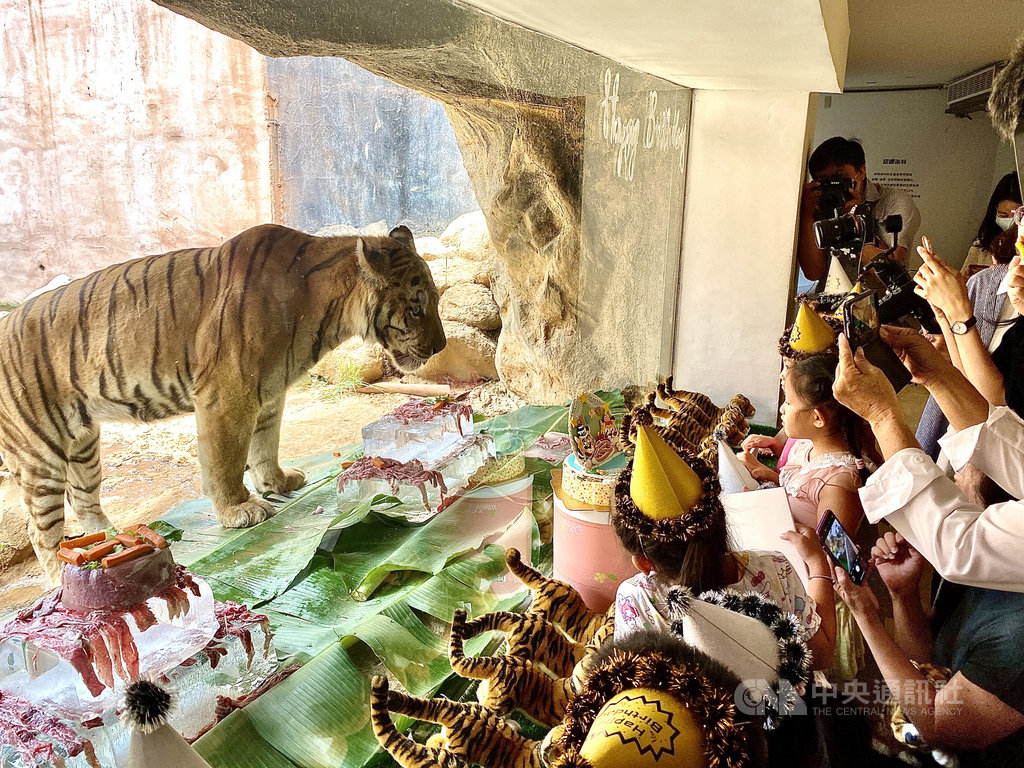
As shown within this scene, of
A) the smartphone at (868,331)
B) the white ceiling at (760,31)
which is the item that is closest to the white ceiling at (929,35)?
the white ceiling at (760,31)

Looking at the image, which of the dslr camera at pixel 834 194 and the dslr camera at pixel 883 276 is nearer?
the dslr camera at pixel 883 276

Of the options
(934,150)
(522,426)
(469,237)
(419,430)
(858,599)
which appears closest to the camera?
(858,599)

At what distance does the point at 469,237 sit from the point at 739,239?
2.48 meters

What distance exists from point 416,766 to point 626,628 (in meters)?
0.50

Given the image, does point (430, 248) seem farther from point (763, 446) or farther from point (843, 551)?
point (763, 446)

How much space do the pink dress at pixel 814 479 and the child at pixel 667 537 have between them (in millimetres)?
799

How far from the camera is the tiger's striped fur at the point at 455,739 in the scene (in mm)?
1394

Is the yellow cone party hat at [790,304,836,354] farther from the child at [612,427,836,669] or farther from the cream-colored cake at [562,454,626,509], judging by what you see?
the child at [612,427,836,669]

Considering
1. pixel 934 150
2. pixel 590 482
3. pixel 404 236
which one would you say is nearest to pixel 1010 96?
pixel 590 482

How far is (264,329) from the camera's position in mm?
1854

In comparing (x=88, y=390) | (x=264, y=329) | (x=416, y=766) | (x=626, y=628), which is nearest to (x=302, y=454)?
(x=264, y=329)

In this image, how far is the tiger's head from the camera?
212 centimetres

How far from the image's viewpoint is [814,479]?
7.82 feet

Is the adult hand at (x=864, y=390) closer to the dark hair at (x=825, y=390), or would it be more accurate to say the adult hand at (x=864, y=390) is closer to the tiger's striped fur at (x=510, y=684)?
the dark hair at (x=825, y=390)
